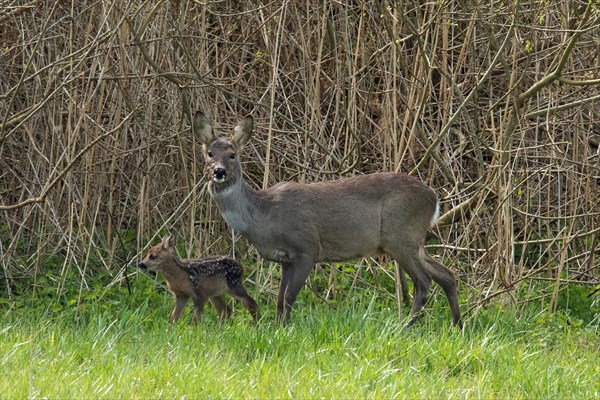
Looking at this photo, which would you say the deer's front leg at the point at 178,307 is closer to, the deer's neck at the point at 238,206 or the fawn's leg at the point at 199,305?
the fawn's leg at the point at 199,305

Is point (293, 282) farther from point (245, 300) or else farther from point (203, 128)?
point (203, 128)

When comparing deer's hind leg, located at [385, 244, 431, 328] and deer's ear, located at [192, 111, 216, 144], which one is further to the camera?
deer's hind leg, located at [385, 244, 431, 328]

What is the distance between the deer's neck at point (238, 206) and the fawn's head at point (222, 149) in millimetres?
44

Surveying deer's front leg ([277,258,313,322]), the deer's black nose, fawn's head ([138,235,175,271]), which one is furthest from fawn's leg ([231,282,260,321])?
the deer's black nose

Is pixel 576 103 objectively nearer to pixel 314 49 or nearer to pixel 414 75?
pixel 414 75

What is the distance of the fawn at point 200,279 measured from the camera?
8156mm

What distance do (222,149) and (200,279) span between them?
96 cm

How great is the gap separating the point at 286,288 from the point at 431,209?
1.26 m

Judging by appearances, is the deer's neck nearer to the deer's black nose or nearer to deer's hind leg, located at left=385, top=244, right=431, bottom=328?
the deer's black nose

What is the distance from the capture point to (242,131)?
27.2ft

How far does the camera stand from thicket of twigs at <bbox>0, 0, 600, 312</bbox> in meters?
9.18

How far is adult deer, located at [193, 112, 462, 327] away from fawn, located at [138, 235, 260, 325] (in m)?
0.27

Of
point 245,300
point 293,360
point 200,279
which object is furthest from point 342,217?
point 293,360

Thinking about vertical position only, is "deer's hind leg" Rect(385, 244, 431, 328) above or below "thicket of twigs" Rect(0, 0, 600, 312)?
below
